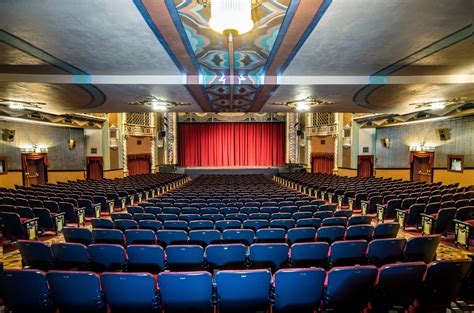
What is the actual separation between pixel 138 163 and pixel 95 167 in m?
4.05

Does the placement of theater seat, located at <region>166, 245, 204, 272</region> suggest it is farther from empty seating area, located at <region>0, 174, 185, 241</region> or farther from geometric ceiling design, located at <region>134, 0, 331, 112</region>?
empty seating area, located at <region>0, 174, 185, 241</region>

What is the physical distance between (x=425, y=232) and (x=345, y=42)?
5.17m

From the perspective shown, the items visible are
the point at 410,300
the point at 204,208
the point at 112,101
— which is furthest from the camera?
the point at 112,101

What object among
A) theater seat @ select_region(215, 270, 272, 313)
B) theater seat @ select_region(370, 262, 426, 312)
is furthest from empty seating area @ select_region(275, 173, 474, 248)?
theater seat @ select_region(215, 270, 272, 313)

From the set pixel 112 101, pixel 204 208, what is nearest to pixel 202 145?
pixel 112 101

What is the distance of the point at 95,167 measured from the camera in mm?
15922

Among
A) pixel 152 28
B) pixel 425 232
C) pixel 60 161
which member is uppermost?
pixel 152 28

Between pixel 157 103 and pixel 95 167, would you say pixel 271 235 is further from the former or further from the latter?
pixel 95 167

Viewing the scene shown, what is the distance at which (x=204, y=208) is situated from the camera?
650cm

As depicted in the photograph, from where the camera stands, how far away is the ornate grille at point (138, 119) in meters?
18.5

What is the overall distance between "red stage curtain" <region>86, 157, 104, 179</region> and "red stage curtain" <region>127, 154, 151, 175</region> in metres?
2.59

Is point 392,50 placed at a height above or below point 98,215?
above

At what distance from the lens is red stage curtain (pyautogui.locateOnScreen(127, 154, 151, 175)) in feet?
61.6

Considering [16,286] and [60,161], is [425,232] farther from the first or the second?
[60,161]
